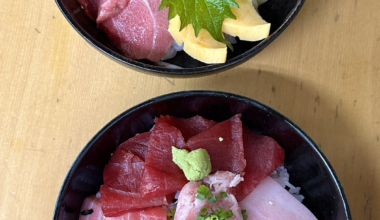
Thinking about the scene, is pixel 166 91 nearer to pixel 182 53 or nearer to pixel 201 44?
pixel 182 53

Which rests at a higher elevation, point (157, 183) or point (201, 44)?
point (201, 44)

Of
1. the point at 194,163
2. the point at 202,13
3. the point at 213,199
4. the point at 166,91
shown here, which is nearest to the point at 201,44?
the point at 202,13

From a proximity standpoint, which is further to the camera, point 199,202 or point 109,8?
point 109,8

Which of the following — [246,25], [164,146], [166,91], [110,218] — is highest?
[246,25]

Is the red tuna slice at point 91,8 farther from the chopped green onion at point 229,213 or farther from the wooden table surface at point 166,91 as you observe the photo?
the chopped green onion at point 229,213

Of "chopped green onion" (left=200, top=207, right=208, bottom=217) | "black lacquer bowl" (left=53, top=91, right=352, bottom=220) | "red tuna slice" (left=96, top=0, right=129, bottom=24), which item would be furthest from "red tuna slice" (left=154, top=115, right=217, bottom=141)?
"red tuna slice" (left=96, top=0, right=129, bottom=24)

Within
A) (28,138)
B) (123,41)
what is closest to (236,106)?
(123,41)

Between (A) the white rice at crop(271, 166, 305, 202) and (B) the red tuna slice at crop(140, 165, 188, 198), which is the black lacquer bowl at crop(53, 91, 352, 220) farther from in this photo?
(B) the red tuna slice at crop(140, 165, 188, 198)
